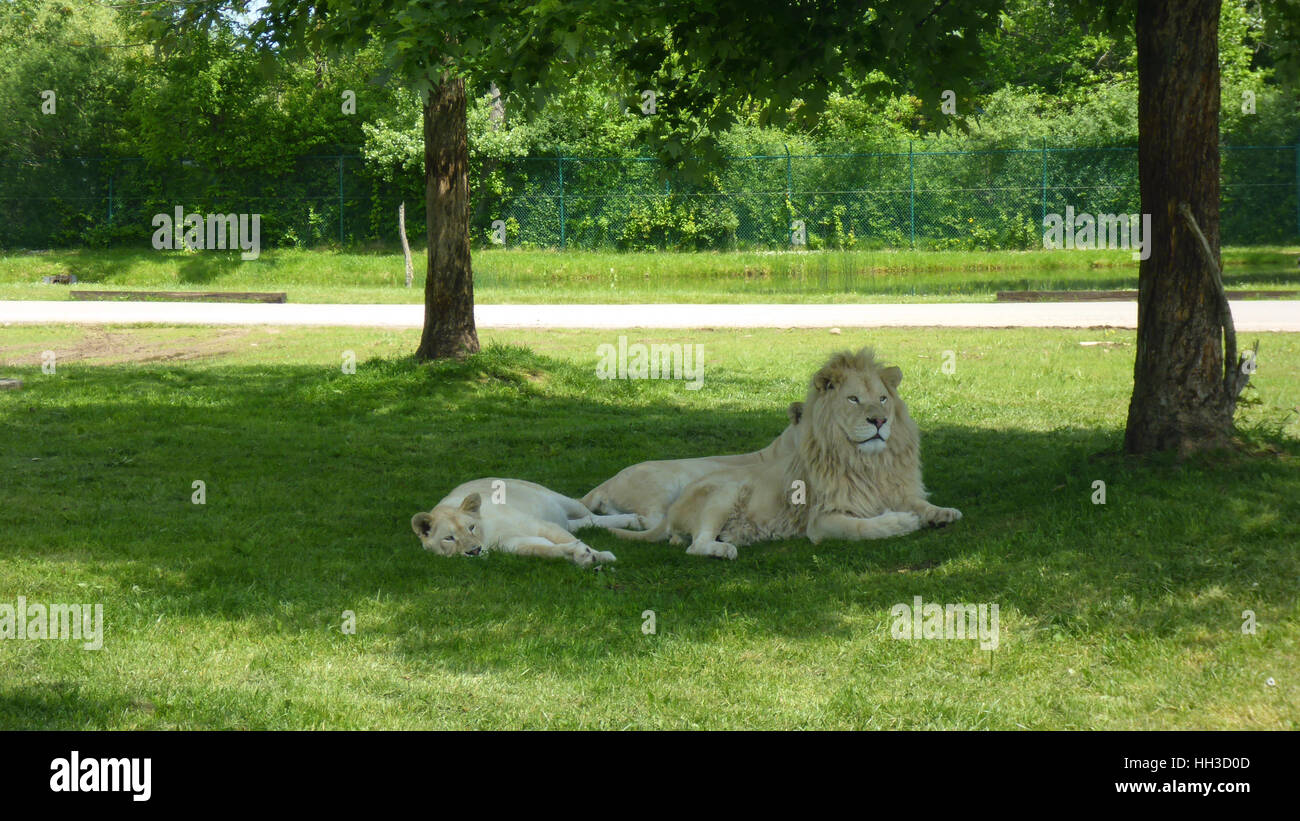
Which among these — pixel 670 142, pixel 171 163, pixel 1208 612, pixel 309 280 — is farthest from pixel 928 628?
pixel 171 163

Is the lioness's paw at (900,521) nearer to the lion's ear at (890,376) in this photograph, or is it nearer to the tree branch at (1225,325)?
the lion's ear at (890,376)

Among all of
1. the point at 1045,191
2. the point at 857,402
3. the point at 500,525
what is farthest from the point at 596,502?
the point at 1045,191

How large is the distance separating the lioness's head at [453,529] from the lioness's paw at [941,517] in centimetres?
289

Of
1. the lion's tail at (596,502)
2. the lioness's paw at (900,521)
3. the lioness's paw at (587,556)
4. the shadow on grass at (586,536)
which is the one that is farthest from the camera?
the lion's tail at (596,502)

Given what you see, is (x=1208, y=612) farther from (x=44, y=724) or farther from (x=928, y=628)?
(x=44, y=724)

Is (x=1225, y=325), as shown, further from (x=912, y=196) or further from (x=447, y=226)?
(x=912, y=196)

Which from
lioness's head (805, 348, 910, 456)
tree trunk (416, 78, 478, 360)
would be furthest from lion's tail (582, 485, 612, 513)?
tree trunk (416, 78, 478, 360)

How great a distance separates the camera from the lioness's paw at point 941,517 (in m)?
7.99

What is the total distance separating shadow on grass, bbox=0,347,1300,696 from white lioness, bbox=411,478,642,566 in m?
0.18

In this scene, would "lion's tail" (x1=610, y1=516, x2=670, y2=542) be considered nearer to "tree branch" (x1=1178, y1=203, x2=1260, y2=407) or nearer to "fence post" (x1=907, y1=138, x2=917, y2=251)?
"tree branch" (x1=1178, y1=203, x2=1260, y2=407)

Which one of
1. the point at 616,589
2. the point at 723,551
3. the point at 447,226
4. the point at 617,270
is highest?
the point at 617,270

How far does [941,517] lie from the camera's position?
799cm

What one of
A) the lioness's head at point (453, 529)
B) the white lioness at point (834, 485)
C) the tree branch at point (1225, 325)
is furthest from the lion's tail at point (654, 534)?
the tree branch at point (1225, 325)

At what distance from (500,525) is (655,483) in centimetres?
130
